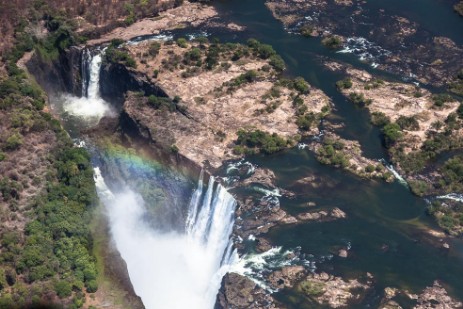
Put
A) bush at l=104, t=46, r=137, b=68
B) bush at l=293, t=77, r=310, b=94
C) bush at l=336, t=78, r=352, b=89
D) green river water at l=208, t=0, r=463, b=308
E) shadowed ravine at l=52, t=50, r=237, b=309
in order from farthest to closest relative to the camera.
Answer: bush at l=104, t=46, r=137, b=68
bush at l=336, t=78, r=352, b=89
bush at l=293, t=77, r=310, b=94
shadowed ravine at l=52, t=50, r=237, b=309
green river water at l=208, t=0, r=463, b=308

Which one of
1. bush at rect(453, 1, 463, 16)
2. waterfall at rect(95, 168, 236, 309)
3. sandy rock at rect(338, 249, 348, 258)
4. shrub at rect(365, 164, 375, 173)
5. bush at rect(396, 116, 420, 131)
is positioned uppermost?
bush at rect(453, 1, 463, 16)

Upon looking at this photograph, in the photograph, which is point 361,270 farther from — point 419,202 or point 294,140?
point 294,140

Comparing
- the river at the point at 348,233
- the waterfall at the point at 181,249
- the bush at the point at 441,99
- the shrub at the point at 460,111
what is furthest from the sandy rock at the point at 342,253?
the bush at the point at 441,99

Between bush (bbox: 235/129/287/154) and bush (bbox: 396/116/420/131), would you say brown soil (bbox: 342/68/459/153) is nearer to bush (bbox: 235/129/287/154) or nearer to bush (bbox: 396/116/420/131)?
bush (bbox: 396/116/420/131)

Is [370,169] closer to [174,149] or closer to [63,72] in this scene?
[174,149]

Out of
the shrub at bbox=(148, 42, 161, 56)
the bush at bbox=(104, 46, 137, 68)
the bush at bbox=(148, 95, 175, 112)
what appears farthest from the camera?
the shrub at bbox=(148, 42, 161, 56)

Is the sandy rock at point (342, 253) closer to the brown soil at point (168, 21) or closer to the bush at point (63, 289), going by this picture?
the bush at point (63, 289)

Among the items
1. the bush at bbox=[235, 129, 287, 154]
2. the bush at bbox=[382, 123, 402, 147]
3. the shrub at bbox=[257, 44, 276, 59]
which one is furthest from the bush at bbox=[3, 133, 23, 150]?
the bush at bbox=[382, 123, 402, 147]
